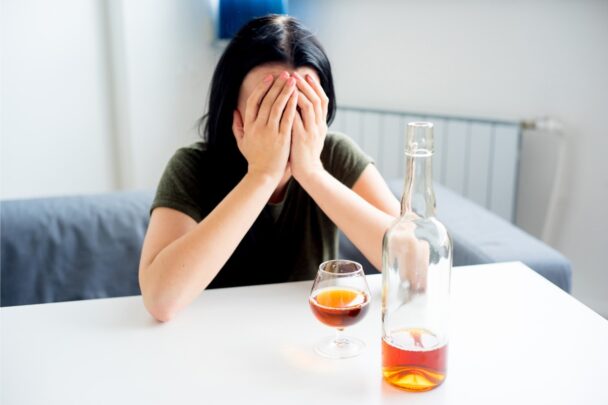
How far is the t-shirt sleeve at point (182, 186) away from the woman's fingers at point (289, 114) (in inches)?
9.0

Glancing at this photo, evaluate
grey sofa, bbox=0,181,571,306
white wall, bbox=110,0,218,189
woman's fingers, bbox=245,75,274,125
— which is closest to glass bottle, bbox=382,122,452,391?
woman's fingers, bbox=245,75,274,125

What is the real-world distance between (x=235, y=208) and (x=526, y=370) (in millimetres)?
506

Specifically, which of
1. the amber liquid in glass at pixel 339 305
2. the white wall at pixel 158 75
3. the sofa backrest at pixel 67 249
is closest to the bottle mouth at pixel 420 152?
the amber liquid in glass at pixel 339 305

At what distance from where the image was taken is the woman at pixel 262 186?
106cm

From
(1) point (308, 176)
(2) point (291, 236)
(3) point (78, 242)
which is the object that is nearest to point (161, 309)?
(1) point (308, 176)

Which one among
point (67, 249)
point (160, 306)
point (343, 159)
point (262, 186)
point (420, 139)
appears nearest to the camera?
point (420, 139)

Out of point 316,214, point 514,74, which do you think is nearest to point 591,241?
point 514,74

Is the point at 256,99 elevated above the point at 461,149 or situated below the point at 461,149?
above

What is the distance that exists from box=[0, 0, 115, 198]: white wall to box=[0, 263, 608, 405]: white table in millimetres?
1512

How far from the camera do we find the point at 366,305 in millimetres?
853

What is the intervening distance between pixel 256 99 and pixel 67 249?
0.80 metres

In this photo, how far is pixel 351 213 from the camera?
117 centimetres

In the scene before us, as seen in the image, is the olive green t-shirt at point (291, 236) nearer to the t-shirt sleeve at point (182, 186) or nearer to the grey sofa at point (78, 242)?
the t-shirt sleeve at point (182, 186)

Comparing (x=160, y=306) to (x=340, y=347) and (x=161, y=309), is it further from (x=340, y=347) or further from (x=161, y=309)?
(x=340, y=347)
